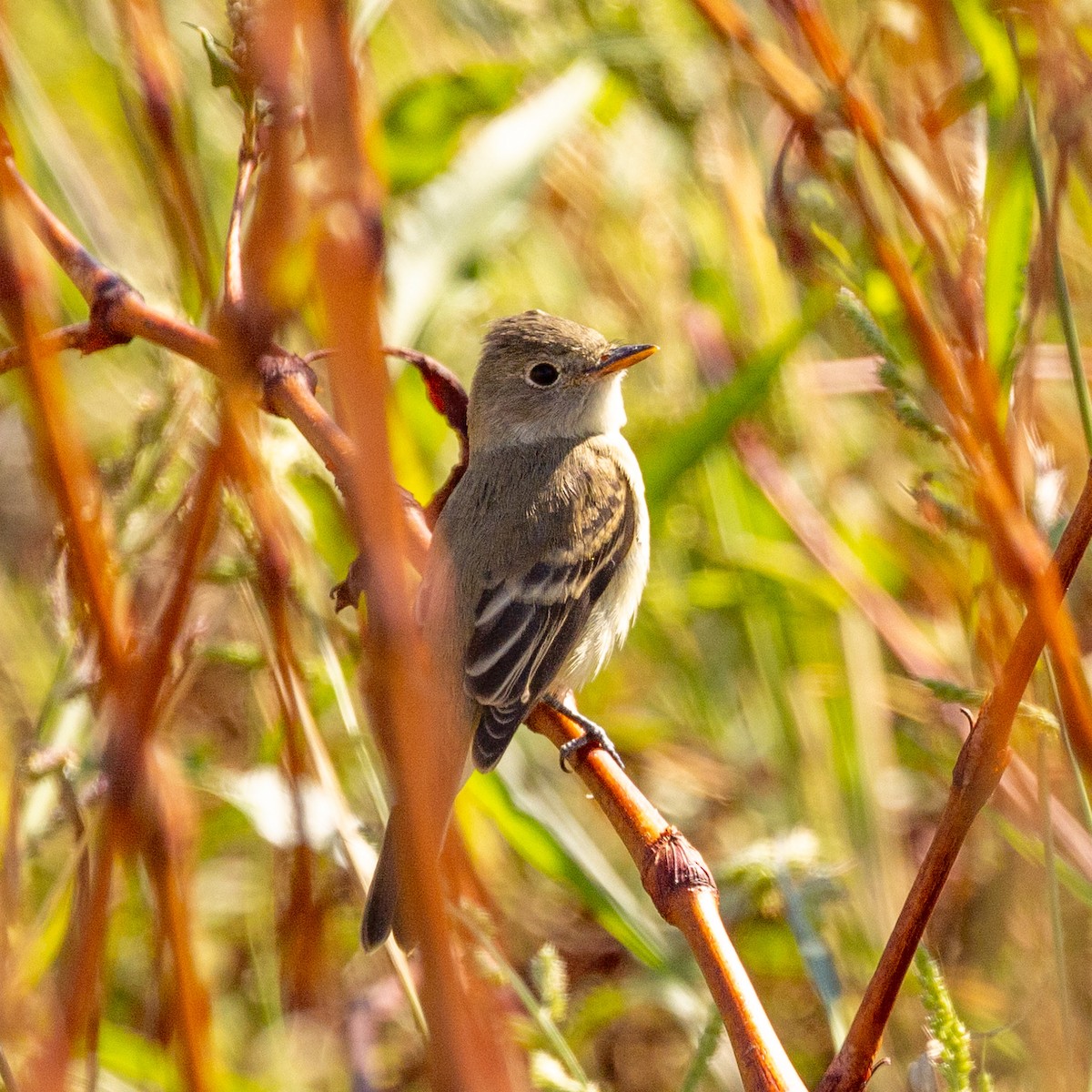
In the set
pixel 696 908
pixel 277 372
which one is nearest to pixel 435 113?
pixel 277 372

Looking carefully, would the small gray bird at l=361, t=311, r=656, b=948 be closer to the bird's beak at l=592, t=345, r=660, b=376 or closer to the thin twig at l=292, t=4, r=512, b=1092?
the bird's beak at l=592, t=345, r=660, b=376

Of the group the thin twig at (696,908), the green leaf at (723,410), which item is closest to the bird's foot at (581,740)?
the thin twig at (696,908)

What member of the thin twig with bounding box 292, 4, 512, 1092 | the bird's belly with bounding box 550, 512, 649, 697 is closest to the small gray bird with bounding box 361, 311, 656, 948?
the bird's belly with bounding box 550, 512, 649, 697

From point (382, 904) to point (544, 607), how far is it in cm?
95

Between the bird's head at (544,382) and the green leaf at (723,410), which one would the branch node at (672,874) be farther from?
the bird's head at (544,382)

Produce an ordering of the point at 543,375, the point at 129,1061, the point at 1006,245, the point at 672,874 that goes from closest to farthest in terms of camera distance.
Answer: the point at 672,874
the point at 1006,245
the point at 129,1061
the point at 543,375

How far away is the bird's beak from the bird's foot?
83cm

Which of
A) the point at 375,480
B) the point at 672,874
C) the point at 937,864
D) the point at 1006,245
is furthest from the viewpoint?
the point at 1006,245

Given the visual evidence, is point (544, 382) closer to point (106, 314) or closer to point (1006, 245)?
point (1006, 245)

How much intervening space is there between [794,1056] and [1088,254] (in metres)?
2.00

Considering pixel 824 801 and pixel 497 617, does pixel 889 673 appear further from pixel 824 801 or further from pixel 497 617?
pixel 497 617

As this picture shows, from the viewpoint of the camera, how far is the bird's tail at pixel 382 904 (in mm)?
2307

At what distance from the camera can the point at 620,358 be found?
3.36m

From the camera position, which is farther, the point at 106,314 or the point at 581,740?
the point at 581,740
